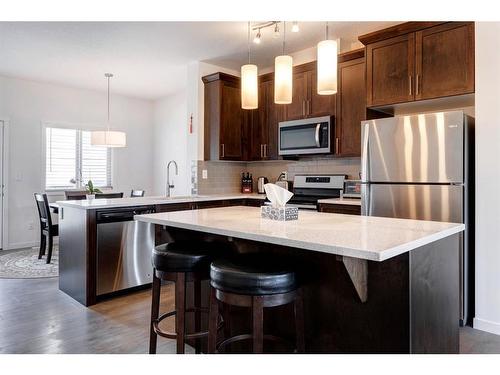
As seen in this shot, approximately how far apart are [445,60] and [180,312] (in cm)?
269

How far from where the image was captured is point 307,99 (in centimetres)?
420

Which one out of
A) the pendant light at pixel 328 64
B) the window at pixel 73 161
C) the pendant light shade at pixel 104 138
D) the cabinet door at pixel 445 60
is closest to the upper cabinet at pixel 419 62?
the cabinet door at pixel 445 60

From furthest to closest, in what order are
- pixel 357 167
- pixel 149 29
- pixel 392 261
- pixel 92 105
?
pixel 92 105 → pixel 357 167 → pixel 149 29 → pixel 392 261

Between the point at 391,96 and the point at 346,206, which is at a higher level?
the point at 391,96

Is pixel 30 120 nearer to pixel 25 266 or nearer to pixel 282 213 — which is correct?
pixel 25 266

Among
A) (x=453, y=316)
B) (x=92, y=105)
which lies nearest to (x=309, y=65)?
(x=453, y=316)

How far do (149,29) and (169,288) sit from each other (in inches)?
101

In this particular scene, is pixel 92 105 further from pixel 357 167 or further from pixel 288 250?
pixel 288 250

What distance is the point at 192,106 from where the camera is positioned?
4.73 m

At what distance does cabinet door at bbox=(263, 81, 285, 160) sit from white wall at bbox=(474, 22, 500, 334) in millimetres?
2210

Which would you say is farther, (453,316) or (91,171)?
(91,171)

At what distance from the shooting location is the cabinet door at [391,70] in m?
3.13

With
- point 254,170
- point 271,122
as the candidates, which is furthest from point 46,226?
point 271,122

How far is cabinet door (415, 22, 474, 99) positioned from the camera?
2.81 meters
